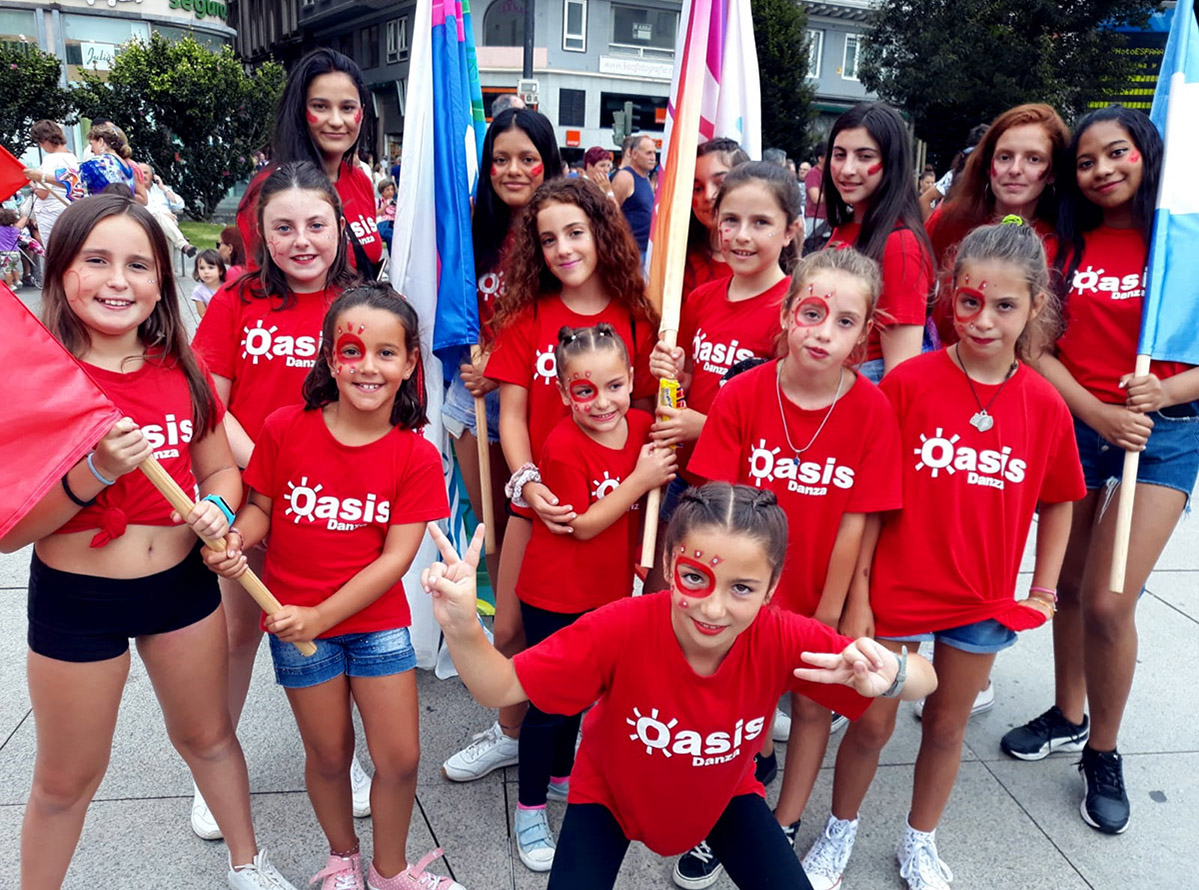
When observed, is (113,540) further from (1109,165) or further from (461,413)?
(1109,165)

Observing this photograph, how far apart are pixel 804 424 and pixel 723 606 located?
0.72 metres

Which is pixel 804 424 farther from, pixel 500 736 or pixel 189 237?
pixel 189 237

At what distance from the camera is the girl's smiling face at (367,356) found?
227 centimetres

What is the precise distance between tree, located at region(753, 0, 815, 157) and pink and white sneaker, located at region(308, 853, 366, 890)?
109 feet

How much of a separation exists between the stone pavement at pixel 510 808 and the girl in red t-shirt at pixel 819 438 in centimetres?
92

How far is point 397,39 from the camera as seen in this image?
132 feet

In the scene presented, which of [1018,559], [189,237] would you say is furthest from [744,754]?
[189,237]

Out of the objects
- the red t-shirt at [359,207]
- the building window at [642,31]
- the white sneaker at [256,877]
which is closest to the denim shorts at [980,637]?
the white sneaker at [256,877]

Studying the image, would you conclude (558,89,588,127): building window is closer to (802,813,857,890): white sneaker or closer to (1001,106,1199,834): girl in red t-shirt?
(1001,106,1199,834): girl in red t-shirt

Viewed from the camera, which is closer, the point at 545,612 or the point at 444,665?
the point at 545,612

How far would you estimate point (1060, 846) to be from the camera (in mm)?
2746

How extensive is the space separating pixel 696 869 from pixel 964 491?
1296 mm

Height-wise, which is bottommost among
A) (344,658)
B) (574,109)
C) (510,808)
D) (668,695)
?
Answer: (510,808)

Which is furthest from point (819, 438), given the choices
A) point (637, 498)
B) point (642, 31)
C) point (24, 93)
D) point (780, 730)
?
point (642, 31)
